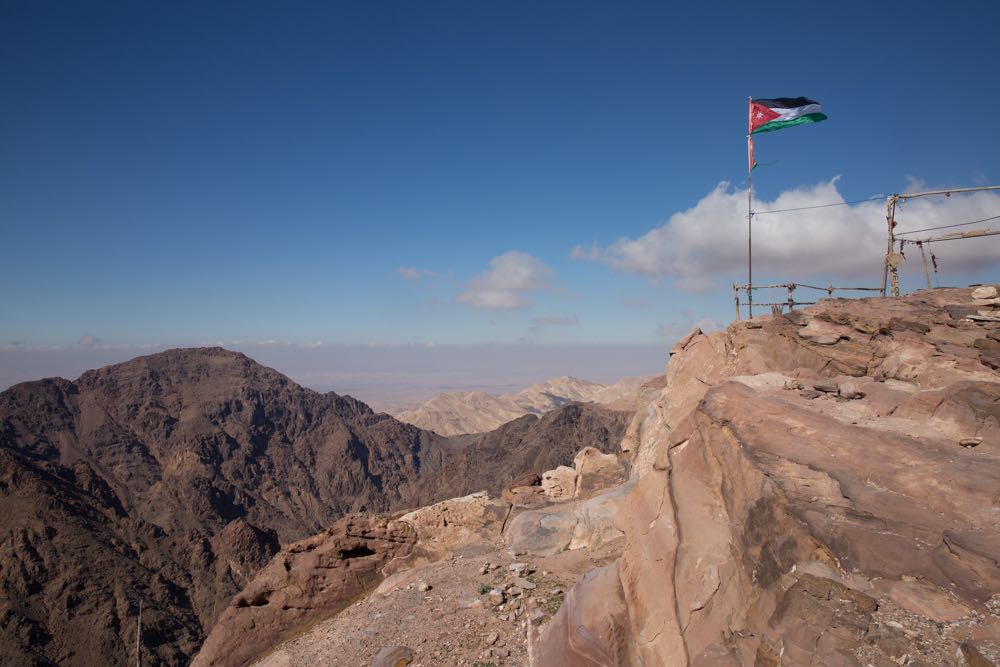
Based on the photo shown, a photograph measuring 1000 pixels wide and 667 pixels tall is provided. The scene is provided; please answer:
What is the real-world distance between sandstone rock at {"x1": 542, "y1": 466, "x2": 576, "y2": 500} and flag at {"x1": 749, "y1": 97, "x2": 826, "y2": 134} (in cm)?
1445

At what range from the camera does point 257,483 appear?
99.1 m

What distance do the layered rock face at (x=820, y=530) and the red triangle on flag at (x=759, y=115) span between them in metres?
8.34

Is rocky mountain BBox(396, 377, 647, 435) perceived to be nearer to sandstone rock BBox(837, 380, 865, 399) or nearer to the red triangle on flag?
the red triangle on flag

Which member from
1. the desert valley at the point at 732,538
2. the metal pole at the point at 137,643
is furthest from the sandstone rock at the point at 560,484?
the metal pole at the point at 137,643

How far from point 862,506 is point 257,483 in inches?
4261

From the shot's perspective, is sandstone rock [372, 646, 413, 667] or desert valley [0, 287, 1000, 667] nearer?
desert valley [0, 287, 1000, 667]

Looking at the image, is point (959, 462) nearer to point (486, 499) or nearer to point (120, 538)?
point (486, 499)

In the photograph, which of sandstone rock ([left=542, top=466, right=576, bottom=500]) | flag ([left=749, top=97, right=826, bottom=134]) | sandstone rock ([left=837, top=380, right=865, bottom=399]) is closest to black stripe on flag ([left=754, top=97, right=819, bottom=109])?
flag ([left=749, top=97, right=826, bottom=134])

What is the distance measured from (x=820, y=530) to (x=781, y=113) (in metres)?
14.5

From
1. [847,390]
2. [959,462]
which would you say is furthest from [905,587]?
[847,390]

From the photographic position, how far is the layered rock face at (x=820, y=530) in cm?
509

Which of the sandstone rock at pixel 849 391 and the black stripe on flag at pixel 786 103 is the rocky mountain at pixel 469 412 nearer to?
the black stripe on flag at pixel 786 103

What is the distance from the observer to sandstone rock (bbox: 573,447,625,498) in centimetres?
2105

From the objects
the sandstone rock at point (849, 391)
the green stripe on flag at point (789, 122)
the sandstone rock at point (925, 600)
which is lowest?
the sandstone rock at point (925, 600)
